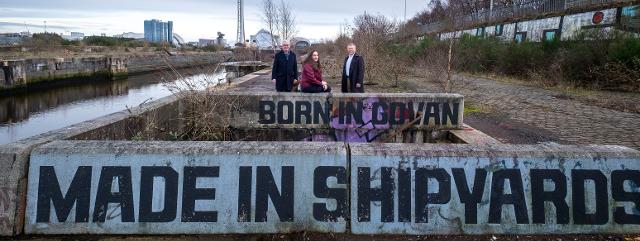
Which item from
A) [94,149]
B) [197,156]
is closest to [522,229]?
[197,156]

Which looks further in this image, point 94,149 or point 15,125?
point 15,125

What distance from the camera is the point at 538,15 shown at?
28062mm

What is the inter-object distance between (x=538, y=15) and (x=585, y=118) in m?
21.0

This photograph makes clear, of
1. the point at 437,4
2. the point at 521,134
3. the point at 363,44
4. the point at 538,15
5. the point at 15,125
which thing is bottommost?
the point at 15,125

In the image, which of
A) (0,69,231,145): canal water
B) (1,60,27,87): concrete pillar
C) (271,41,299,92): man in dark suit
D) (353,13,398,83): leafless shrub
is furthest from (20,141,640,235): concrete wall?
(1,60,27,87): concrete pillar

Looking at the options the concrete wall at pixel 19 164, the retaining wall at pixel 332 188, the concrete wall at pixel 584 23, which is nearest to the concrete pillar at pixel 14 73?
the concrete wall at pixel 19 164

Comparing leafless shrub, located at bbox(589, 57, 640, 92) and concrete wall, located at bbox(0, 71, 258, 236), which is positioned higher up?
leafless shrub, located at bbox(589, 57, 640, 92)

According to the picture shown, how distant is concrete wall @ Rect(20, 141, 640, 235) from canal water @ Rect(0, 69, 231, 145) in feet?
27.3

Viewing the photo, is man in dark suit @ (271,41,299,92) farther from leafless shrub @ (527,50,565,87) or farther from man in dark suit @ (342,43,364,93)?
leafless shrub @ (527,50,565,87)

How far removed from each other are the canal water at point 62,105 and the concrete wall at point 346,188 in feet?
27.3

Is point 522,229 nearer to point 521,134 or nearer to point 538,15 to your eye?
point 521,134

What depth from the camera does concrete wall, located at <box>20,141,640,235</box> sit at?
344 centimetres

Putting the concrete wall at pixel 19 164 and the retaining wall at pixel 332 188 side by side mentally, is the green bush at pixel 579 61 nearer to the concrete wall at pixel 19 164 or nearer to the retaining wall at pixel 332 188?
the retaining wall at pixel 332 188

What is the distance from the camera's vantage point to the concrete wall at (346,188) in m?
3.44
